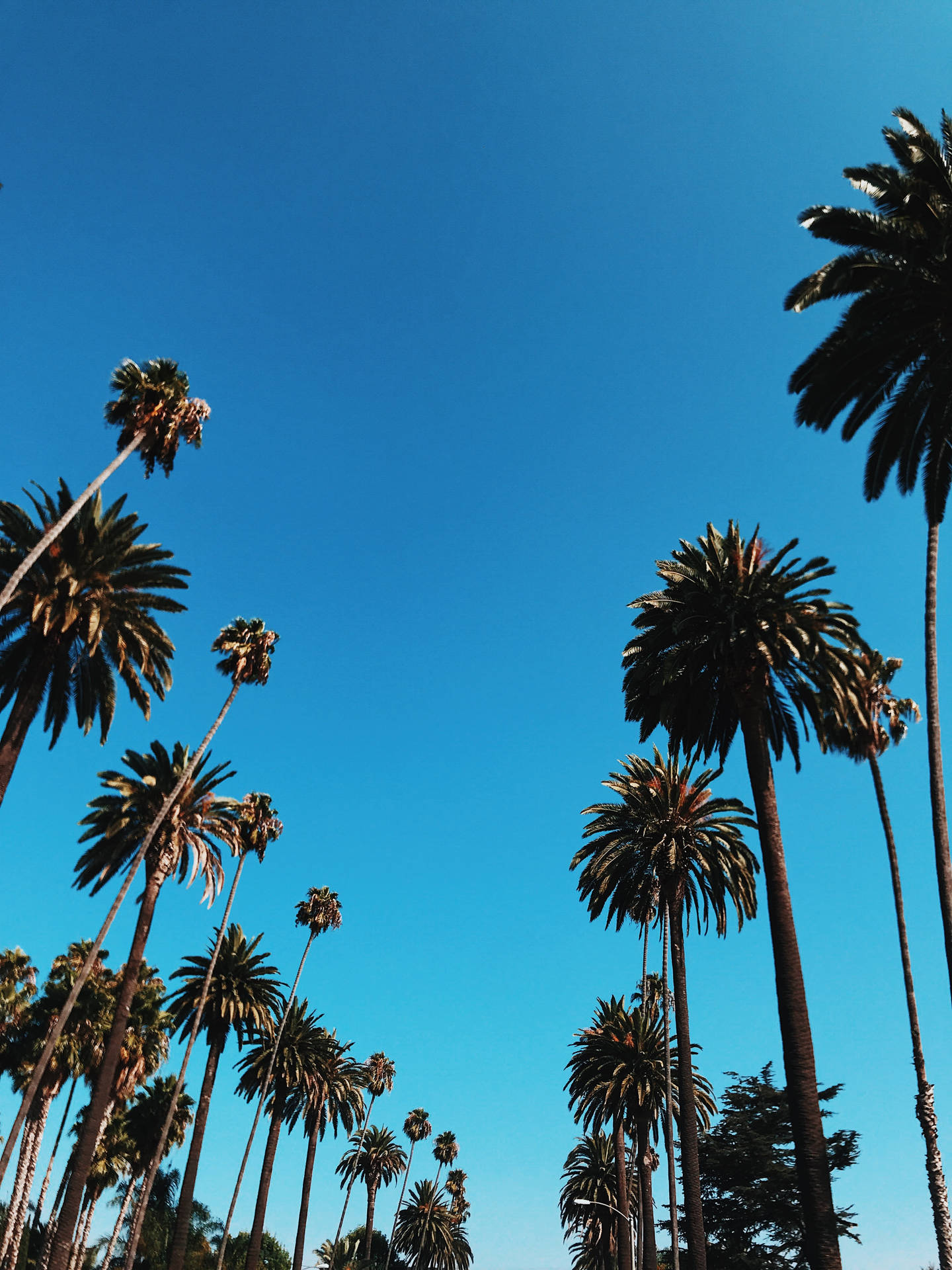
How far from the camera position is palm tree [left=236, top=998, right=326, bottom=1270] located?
55.8 m

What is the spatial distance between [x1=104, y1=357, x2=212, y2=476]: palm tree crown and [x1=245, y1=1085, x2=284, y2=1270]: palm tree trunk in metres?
47.5

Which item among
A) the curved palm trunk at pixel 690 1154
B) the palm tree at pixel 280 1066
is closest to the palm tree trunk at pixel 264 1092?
the palm tree at pixel 280 1066

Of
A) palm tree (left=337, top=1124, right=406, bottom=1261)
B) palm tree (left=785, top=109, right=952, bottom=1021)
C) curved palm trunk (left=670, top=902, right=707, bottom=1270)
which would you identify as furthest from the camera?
palm tree (left=337, top=1124, right=406, bottom=1261)

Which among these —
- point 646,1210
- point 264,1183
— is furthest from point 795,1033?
point 264,1183

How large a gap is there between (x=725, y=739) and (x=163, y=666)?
2098 centimetres

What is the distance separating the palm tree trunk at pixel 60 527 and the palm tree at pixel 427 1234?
96.6 m

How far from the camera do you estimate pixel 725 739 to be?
1097 inches

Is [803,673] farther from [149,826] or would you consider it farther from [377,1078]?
[377,1078]

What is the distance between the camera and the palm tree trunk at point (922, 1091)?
Answer: 26.5 meters

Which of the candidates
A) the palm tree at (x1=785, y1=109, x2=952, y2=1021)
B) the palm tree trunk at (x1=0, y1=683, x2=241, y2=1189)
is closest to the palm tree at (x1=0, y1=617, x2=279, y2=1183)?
the palm tree trunk at (x1=0, y1=683, x2=241, y2=1189)

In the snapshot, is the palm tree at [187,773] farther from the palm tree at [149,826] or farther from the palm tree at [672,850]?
the palm tree at [672,850]

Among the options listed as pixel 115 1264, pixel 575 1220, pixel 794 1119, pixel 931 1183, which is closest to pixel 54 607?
pixel 794 1119

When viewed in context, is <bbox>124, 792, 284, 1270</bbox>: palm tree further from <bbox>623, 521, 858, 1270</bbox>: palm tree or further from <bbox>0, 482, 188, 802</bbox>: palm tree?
<bbox>623, 521, 858, 1270</bbox>: palm tree

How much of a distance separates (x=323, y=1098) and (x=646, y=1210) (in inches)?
1065
